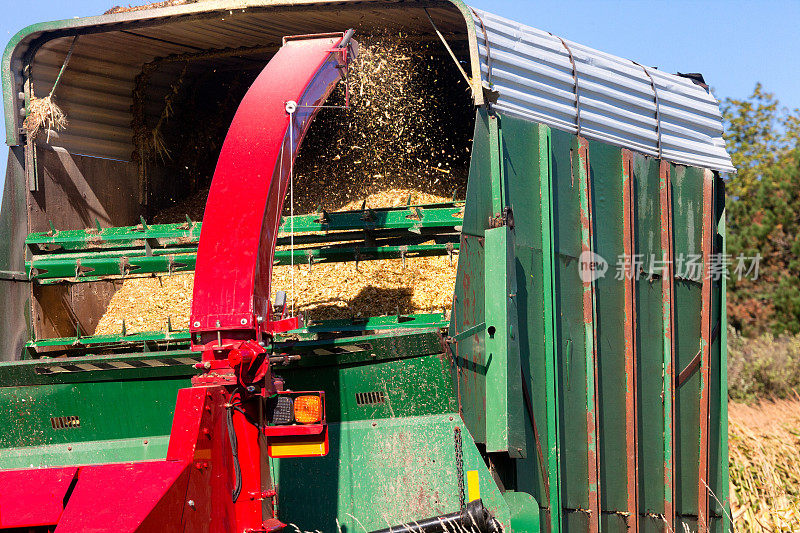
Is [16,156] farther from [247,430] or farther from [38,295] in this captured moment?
[247,430]

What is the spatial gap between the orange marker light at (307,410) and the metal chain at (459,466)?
3.05ft

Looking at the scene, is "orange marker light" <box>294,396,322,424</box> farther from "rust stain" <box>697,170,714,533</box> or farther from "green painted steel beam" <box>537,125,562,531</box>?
"rust stain" <box>697,170,714,533</box>

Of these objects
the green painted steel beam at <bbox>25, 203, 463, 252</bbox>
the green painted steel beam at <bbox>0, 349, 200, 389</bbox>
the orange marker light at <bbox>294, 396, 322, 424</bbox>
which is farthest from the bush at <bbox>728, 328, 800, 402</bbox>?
the orange marker light at <bbox>294, 396, 322, 424</bbox>

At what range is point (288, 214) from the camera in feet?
20.3

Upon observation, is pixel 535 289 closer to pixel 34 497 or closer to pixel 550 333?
pixel 550 333

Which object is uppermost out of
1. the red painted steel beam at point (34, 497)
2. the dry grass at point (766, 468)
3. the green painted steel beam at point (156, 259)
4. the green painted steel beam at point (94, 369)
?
the green painted steel beam at point (156, 259)

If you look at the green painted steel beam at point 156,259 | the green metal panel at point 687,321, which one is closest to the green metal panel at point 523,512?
the green painted steel beam at point 156,259

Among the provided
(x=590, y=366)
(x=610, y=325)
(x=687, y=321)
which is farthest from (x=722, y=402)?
(x=590, y=366)

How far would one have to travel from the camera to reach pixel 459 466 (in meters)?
4.23

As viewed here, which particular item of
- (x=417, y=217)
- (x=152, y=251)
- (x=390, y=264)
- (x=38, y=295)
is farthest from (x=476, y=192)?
(x=38, y=295)

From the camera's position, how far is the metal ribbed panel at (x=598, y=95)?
15.8 feet

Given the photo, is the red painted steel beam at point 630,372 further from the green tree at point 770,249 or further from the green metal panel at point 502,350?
the green tree at point 770,249

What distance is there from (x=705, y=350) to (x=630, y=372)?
34.7 inches

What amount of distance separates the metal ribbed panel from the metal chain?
1.59 m
